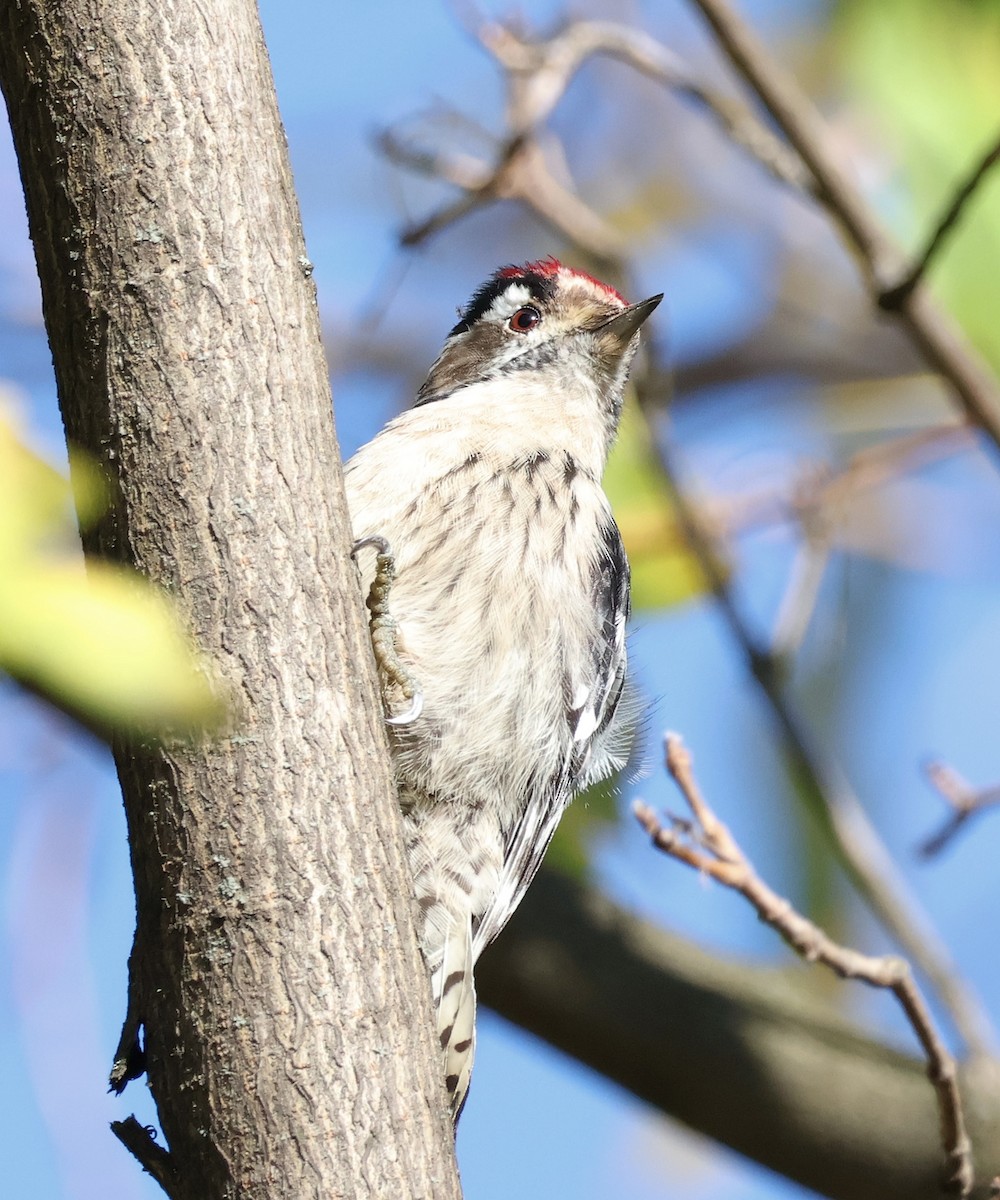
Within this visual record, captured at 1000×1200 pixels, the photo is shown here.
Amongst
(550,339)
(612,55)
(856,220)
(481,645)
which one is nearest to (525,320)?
(550,339)

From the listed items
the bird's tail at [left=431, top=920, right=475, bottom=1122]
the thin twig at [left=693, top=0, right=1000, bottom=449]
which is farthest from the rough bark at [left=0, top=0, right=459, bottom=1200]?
the thin twig at [left=693, top=0, right=1000, bottom=449]

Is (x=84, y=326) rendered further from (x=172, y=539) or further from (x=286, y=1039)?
(x=286, y=1039)

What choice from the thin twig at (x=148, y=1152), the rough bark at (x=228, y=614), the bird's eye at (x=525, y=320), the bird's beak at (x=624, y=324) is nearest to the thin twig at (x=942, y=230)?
the bird's beak at (x=624, y=324)

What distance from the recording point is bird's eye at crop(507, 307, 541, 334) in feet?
14.9

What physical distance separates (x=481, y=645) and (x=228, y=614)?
1.26m

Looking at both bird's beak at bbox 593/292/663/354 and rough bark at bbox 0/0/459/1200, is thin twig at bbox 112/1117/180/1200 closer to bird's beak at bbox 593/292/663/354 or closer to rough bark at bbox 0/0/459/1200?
rough bark at bbox 0/0/459/1200

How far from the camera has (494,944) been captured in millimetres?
4305

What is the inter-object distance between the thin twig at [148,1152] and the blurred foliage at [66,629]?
3.55 ft

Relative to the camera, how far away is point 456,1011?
11.0 ft

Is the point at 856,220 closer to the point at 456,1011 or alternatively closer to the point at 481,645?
the point at 481,645

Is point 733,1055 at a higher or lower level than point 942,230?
lower

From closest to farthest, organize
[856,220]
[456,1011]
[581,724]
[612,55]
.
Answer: [456,1011] → [581,724] → [856,220] → [612,55]

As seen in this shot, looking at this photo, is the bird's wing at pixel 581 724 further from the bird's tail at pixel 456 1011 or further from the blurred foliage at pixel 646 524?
the blurred foliage at pixel 646 524

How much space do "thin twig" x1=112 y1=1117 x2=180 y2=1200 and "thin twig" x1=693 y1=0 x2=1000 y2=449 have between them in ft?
8.92
